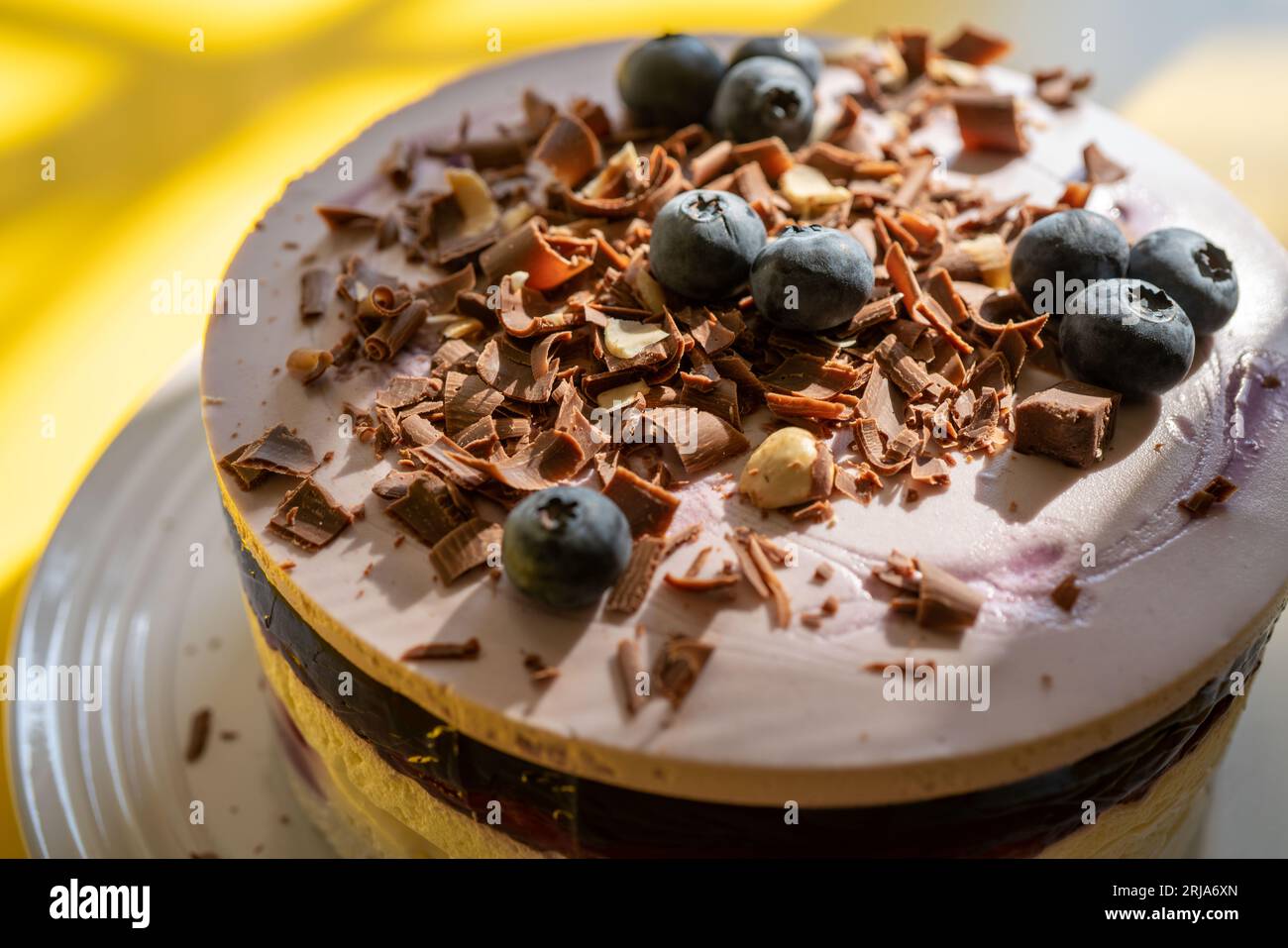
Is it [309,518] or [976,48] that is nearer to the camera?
[309,518]

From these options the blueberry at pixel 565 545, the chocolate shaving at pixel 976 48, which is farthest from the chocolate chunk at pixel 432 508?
the chocolate shaving at pixel 976 48

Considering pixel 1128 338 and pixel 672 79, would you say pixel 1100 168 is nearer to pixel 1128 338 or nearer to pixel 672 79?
pixel 1128 338

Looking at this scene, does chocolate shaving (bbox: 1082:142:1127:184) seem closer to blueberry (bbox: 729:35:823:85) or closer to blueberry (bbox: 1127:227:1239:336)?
blueberry (bbox: 1127:227:1239:336)

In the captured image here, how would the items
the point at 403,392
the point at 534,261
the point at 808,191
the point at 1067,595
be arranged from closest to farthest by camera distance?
the point at 1067,595
the point at 403,392
the point at 534,261
the point at 808,191

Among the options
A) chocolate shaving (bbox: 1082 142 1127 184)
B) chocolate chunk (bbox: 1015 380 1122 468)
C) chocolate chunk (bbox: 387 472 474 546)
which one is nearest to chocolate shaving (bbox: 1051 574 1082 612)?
chocolate chunk (bbox: 1015 380 1122 468)

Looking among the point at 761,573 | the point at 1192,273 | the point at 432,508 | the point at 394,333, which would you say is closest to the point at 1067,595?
the point at 761,573

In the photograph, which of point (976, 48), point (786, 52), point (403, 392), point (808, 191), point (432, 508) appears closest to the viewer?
point (432, 508)

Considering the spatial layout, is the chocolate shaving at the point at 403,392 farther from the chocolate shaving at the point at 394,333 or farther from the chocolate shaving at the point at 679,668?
the chocolate shaving at the point at 679,668
